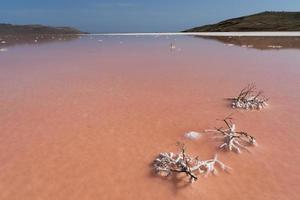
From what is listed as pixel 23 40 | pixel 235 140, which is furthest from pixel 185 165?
pixel 23 40

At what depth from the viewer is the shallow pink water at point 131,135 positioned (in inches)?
155

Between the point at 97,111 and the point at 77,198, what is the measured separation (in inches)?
134

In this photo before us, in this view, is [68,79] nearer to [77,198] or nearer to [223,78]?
[223,78]

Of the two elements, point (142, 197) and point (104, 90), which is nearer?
point (142, 197)

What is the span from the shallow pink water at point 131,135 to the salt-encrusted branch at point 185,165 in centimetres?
13

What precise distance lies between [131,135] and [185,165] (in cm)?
169

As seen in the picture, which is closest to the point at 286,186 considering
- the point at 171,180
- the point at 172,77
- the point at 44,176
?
the point at 171,180

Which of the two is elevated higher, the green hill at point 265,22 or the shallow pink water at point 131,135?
the shallow pink water at point 131,135

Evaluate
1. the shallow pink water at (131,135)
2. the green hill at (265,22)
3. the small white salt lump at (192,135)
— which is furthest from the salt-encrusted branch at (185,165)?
the green hill at (265,22)

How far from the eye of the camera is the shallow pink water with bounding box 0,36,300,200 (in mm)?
3941

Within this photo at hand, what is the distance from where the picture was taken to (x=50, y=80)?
10.9 m

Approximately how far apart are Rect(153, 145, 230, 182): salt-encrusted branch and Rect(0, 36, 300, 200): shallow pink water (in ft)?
0.42

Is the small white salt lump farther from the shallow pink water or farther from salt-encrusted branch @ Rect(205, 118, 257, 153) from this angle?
salt-encrusted branch @ Rect(205, 118, 257, 153)

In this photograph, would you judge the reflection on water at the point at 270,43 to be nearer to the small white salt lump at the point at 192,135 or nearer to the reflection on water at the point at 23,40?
the small white salt lump at the point at 192,135
